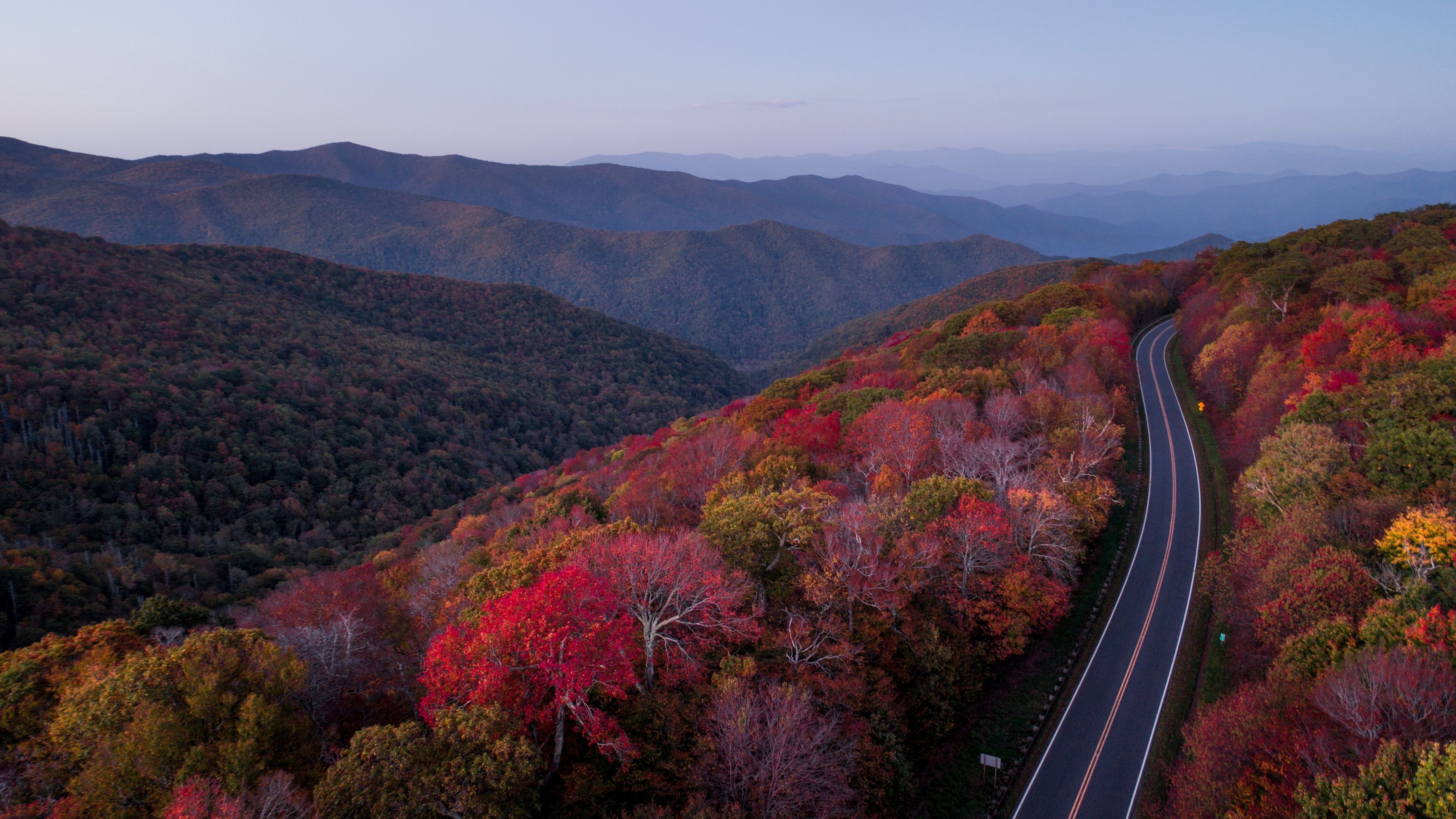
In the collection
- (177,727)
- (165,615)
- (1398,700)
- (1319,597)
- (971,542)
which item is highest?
(177,727)

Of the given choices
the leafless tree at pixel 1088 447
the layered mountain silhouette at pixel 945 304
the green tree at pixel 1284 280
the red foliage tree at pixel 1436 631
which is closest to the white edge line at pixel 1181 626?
the leafless tree at pixel 1088 447

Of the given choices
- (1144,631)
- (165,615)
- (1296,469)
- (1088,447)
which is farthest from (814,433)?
(165,615)

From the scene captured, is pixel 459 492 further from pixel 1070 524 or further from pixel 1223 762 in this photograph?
pixel 1223 762

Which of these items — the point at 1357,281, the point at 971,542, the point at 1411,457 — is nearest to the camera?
the point at 1411,457

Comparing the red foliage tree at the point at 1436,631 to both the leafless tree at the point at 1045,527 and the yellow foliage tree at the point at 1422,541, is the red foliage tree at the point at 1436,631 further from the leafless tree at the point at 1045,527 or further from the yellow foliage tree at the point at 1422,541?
the leafless tree at the point at 1045,527

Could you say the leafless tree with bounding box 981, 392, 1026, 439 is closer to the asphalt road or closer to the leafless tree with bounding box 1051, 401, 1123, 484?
the leafless tree with bounding box 1051, 401, 1123, 484

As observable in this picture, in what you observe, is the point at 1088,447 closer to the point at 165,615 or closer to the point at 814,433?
the point at 814,433

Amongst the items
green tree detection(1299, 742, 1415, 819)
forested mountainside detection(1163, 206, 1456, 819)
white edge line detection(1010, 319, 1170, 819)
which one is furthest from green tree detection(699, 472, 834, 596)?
green tree detection(1299, 742, 1415, 819)
